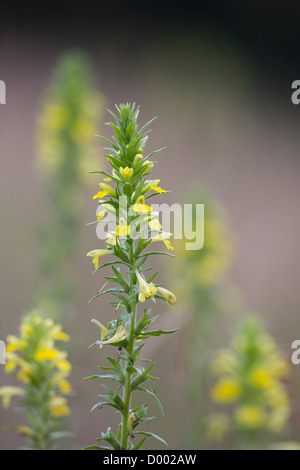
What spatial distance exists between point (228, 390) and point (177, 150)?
4234 mm

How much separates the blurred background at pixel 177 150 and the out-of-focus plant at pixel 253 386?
2.27ft

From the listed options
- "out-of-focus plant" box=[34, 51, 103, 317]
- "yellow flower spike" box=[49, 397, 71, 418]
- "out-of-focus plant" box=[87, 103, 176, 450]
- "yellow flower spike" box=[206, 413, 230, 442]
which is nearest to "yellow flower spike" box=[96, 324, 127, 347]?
"out-of-focus plant" box=[87, 103, 176, 450]

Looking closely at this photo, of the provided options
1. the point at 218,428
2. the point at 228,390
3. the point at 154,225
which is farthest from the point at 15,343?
the point at 218,428

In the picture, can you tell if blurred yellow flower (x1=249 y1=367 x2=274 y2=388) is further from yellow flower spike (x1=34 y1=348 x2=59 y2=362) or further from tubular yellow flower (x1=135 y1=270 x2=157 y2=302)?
tubular yellow flower (x1=135 y1=270 x2=157 y2=302)

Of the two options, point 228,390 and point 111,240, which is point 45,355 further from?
point 228,390

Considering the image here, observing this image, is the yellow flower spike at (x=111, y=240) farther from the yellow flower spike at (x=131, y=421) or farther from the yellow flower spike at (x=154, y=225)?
the yellow flower spike at (x=131, y=421)

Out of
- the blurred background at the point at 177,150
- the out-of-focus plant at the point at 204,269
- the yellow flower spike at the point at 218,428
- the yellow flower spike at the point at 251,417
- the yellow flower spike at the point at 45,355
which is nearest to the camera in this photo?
the yellow flower spike at the point at 45,355

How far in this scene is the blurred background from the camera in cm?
355

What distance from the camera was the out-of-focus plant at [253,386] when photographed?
2338mm

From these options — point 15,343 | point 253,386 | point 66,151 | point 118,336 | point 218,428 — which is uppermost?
point 66,151

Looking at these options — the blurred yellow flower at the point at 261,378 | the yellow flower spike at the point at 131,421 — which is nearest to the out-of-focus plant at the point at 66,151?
the blurred yellow flower at the point at 261,378

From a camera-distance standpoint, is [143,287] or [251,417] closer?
[143,287]

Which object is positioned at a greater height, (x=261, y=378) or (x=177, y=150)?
(x=177, y=150)

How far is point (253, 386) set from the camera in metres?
2.36
